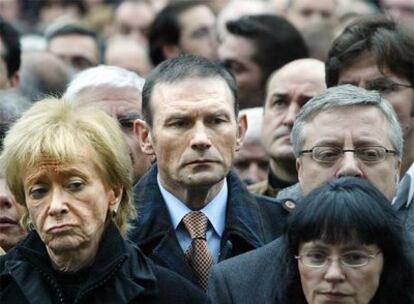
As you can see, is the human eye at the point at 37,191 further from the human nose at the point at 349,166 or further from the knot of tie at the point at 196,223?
the human nose at the point at 349,166

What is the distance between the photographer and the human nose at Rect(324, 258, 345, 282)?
5.84m

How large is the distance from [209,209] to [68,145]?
93 cm

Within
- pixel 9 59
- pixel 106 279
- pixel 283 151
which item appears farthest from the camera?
pixel 9 59

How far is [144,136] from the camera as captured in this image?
23.9 feet

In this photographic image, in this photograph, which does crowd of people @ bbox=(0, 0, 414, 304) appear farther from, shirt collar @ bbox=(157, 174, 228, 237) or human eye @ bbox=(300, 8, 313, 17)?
human eye @ bbox=(300, 8, 313, 17)

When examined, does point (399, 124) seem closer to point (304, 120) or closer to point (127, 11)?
point (304, 120)

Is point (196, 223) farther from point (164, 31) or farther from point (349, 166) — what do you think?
point (164, 31)

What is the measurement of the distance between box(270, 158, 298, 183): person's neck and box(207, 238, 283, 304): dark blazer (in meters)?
1.84

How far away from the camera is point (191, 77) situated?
7.17 meters

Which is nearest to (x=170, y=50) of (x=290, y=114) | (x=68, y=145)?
(x=290, y=114)

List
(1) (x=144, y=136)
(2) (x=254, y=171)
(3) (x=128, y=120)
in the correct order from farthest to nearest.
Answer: (2) (x=254, y=171), (3) (x=128, y=120), (1) (x=144, y=136)

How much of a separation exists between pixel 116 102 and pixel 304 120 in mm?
1500

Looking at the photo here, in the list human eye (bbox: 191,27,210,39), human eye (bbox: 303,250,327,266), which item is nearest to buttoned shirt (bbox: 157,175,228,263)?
human eye (bbox: 303,250,327,266)

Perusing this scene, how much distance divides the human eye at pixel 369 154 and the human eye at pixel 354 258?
36.8 inches
